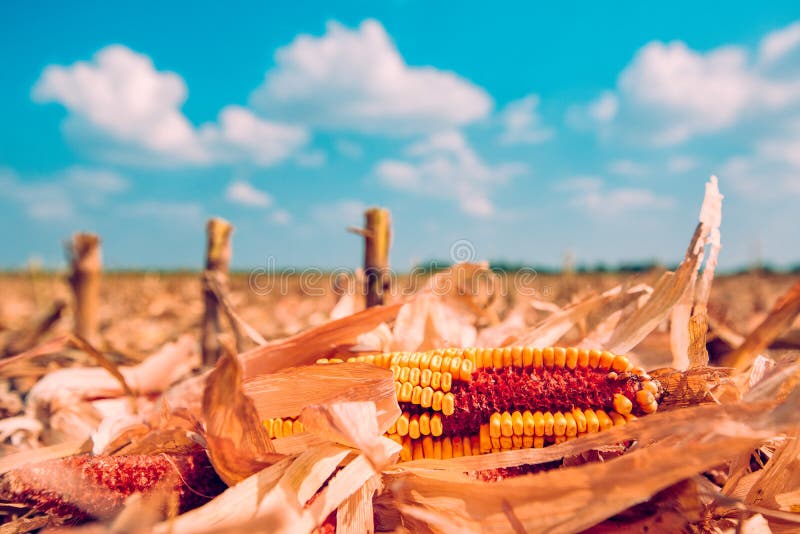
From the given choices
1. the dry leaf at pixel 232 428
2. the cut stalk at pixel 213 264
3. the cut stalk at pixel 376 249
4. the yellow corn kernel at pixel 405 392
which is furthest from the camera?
the cut stalk at pixel 213 264

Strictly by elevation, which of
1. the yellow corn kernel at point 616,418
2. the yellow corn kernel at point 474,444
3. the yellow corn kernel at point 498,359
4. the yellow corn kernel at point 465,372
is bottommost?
the yellow corn kernel at point 474,444

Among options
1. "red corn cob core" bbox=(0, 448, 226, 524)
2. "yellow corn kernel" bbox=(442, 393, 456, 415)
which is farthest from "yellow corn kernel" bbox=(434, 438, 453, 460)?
"red corn cob core" bbox=(0, 448, 226, 524)

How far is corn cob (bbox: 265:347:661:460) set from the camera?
Answer: 163 cm

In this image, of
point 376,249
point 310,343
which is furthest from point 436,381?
point 376,249

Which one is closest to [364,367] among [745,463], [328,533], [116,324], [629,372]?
[328,533]

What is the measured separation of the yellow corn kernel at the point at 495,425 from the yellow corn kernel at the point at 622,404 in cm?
33

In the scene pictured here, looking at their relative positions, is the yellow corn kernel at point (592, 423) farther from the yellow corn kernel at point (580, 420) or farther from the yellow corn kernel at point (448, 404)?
the yellow corn kernel at point (448, 404)

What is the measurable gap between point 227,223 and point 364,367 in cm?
258

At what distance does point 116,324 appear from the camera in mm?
8320

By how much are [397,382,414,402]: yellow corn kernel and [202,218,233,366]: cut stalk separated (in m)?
2.49

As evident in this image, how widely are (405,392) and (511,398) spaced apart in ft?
1.04

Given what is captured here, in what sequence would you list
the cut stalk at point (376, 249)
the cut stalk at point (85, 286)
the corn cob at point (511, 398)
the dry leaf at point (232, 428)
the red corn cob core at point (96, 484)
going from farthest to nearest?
1. the cut stalk at point (85, 286)
2. the cut stalk at point (376, 249)
3. the corn cob at point (511, 398)
4. the red corn cob core at point (96, 484)
5. the dry leaf at point (232, 428)

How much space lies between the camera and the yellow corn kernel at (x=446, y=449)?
1729mm

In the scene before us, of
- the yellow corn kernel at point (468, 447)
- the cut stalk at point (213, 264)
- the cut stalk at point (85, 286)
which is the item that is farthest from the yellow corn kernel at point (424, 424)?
the cut stalk at point (85, 286)
